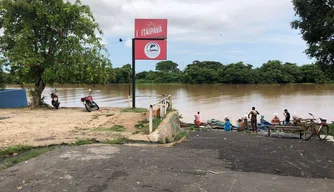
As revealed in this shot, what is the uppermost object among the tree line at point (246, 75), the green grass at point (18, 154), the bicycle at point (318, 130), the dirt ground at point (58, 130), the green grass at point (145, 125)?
the tree line at point (246, 75)

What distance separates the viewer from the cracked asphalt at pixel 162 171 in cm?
421

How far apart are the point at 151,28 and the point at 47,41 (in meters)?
5.49

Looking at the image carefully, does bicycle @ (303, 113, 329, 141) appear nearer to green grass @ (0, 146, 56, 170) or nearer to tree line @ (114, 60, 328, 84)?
green grass @ (0, 146, 56, 170)

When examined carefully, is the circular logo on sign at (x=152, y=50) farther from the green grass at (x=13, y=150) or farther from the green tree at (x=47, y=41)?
the green grass at (x=13, y=150)

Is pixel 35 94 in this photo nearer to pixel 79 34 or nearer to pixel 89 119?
pixel 79 34

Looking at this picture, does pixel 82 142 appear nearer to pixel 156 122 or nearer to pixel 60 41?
pixel 156 122

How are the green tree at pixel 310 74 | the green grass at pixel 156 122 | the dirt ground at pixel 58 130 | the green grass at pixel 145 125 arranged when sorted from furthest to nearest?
the green tree at pixel 310 74 → the green grass at pixel 156 122 → the green grass at pixel 145 125 → the dirt ground at pixel 58 130

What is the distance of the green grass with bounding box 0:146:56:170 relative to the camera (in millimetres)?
5434

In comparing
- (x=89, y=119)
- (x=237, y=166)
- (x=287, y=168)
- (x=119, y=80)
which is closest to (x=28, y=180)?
(x=237, y=166)

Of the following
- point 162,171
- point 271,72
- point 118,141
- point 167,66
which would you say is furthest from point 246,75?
point 162,171

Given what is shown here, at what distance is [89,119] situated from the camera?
36.0 feet

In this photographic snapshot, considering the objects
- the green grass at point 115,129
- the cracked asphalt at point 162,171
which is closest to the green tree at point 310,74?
the green grass at point 115,129

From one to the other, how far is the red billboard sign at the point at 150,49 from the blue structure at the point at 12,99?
828 centimetres

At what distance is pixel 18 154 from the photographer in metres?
6.16
